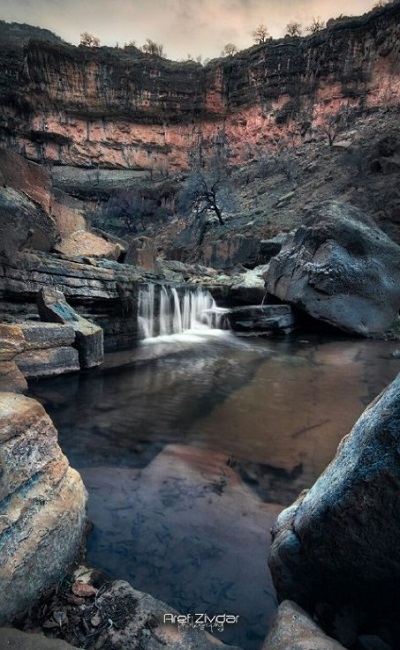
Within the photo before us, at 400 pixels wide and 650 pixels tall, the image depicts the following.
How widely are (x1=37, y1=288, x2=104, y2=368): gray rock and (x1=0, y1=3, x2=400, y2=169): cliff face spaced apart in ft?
133

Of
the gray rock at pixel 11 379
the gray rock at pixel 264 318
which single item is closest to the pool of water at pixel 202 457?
the gray rock at pixel 11 379

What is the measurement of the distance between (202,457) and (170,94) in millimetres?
51673

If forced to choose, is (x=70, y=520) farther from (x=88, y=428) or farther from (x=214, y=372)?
(x=214, y=372)

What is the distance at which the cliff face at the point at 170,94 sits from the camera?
36.3 meters

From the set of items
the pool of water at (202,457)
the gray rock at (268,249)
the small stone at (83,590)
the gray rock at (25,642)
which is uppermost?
the gray rock at (268,249)

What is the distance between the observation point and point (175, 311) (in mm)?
10703

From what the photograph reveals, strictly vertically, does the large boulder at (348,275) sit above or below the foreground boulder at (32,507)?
above

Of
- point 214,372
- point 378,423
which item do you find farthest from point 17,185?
point 378,423

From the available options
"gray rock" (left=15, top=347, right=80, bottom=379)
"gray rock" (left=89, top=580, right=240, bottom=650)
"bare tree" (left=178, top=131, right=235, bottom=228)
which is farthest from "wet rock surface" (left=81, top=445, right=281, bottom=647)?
"bare tree" (left=178, top=131, right=235, bottom=228)

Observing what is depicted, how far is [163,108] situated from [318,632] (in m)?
52.3

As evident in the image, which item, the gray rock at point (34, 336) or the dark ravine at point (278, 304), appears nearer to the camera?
the dark ravine at point (278, 304)

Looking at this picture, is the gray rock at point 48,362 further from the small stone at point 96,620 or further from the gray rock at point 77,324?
the small stone at point 96,620

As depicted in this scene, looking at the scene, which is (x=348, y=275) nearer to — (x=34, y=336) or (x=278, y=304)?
(x=278, y=304)

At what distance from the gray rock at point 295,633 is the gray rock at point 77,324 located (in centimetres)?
506
